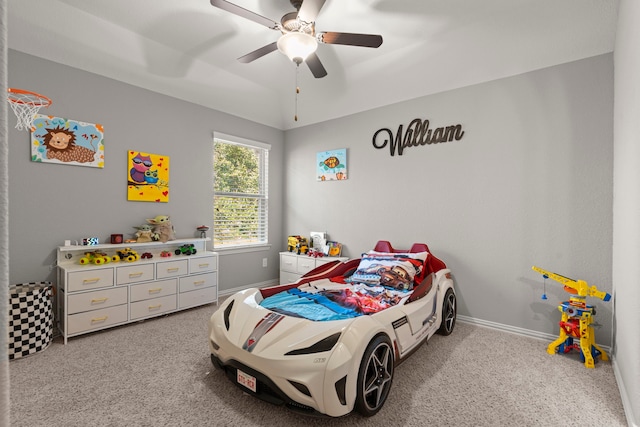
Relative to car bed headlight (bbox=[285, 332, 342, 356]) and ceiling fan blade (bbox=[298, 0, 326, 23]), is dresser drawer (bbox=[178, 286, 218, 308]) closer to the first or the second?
car bed headlight (bbox=[285, 332, 342, 356])

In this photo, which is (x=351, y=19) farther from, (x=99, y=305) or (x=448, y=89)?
(x=99, y=305)

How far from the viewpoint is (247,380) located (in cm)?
181

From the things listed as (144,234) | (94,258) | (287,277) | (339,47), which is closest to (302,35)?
(339,47)

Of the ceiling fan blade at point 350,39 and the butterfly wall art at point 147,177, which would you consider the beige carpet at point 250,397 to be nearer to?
the butterfly wall art at point 147,177

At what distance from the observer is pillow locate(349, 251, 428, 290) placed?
2930 millimetres

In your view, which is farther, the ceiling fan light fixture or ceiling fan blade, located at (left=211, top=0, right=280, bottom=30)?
the ceiling fan light fixture

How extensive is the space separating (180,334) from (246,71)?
3178mm

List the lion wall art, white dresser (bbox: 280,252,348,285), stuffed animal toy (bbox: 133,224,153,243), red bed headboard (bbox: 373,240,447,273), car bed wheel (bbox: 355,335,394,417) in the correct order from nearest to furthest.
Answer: car bed wheel (bbox: 355,335,394,417), the lion wall art, red bed headboard (bbox: 373,240,447,273), stuffed animal toy (bbox: 133,224,153,243), white dresser (bbox: 280,252,348,285)

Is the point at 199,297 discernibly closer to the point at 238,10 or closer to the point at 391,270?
the point at 391,270

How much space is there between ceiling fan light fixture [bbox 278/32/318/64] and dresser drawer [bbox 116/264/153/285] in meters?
2.59

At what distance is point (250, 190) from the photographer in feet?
15.7

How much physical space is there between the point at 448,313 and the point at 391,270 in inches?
28.4

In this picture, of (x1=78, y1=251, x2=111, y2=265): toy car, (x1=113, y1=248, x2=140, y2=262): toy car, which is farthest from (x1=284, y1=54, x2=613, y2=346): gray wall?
(x1=78, y1=251, x2=111, y2=265): toy car

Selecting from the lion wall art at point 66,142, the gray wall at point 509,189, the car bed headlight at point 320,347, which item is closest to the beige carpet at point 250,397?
the car bed headlight at point 320,347
